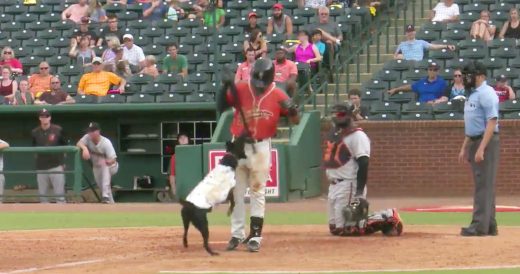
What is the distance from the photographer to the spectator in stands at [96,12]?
1030 inches

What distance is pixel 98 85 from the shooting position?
76.7 ft

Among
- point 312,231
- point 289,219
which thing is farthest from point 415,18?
point 312,231

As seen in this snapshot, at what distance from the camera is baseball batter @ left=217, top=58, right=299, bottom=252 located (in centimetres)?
1162

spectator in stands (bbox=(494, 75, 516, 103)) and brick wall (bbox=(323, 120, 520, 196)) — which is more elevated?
spectator in stands (bbox=(494, 75, 516, 103))

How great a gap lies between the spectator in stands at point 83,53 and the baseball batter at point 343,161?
12.3 metres

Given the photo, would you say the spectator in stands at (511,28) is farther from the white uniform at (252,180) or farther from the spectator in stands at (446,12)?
the white uniform at (252,180)

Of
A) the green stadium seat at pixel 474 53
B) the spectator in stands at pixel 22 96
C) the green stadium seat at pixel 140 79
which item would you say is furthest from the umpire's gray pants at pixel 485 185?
the spectator in stands at pixel 22 96

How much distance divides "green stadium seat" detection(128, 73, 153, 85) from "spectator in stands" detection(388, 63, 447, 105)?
4.58 m

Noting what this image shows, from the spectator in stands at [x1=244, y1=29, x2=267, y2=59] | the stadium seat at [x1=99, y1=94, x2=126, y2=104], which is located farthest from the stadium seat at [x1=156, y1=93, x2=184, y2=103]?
the spectator in stands at [x1=244, y1=29, x2=267, y2=59]

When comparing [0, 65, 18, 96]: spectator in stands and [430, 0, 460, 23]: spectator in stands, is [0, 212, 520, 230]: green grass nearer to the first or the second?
[0, 65, 18, 96]: spectator in stands

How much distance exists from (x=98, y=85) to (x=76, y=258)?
40.7ft

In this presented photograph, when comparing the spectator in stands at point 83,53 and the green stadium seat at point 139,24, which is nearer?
the spectator in stands at point 83,53

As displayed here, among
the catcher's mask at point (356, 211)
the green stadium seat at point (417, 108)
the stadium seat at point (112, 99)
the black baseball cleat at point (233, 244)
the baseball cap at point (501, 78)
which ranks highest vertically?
the baseball cap at point (501, 78)

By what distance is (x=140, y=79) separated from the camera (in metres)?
23.3
